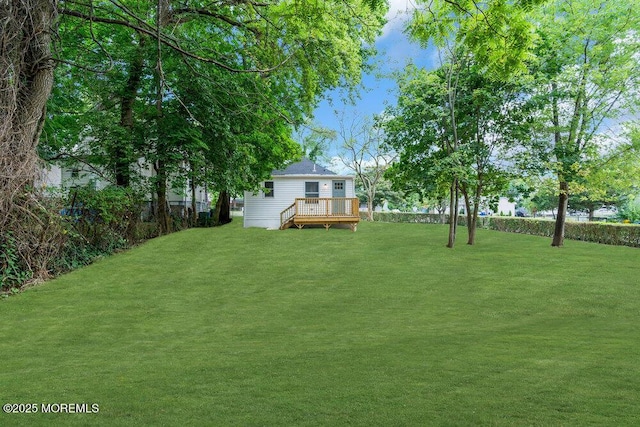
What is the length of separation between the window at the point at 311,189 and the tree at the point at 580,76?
42.1 feet

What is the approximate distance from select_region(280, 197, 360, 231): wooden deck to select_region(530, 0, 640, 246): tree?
9940 mm

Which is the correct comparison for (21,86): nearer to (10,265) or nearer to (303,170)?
(10,265)

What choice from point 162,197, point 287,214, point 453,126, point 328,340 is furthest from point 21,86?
point 287,214

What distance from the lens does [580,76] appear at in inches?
714

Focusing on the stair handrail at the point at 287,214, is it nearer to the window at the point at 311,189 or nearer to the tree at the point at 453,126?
the window at the point at 311,189

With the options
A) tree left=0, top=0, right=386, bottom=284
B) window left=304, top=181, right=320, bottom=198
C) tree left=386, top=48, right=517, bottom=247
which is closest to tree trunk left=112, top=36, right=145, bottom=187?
tree left=0, top=0, right=386, bottom=284

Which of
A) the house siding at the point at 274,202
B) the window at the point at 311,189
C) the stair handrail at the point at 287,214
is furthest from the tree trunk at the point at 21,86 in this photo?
the window at the point at 311,189

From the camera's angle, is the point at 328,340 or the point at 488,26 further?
the point at 328,340

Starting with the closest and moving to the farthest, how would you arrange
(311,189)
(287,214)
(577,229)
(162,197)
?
1. (162,197)
2. (577,229)
3. (287,214)
4. (311,189)

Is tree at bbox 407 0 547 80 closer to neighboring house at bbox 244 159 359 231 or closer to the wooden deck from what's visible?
the wooden deck

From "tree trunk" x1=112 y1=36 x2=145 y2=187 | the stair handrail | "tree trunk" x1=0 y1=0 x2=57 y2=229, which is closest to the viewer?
"tree trunk" x1=0 y1=0 x2=57 y2=229

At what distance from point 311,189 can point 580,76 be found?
15.1 m

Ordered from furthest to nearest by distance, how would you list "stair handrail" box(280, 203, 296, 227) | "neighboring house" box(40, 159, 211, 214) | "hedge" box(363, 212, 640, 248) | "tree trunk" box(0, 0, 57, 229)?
"stair handrail" box(280, 203, 296, 227) → "hedge" box(363, 212, 640, 248) → "neighboring house" box(40, 159, 211, 214) → "tree trunk" box(0, 0, 57, 229)

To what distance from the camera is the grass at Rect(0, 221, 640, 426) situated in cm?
358
